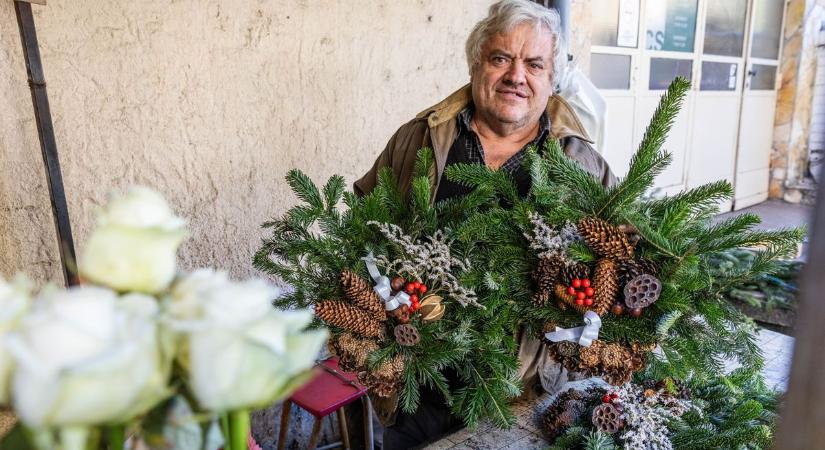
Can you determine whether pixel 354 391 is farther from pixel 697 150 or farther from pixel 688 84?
pixel 697 150

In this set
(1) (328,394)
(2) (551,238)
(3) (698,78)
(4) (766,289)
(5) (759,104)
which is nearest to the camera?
(2) (551,238)

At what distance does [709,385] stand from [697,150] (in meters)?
4.47

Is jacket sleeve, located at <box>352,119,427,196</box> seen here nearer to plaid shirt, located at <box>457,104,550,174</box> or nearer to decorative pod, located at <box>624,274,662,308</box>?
plaid shirt, located at <box>457,104,550,174</box>

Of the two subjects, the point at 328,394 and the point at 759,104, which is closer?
the point at 328,394

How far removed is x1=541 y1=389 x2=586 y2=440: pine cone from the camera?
1333 millimetres

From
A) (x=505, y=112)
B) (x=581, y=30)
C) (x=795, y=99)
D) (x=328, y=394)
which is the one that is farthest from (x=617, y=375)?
(x=795, y=99)

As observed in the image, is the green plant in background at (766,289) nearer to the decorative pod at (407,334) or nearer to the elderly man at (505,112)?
the elderly man at (505,112)

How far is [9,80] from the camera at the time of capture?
169cm

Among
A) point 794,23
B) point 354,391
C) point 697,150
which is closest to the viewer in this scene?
point 354,391

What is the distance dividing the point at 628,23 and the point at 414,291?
3924 mm

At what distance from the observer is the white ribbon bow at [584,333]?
1.09 meters

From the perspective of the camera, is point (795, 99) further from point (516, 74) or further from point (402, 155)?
point (402, 155)

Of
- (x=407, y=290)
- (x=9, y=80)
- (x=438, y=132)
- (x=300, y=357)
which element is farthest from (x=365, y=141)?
(x=300, y=357)

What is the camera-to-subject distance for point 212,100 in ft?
7.06
